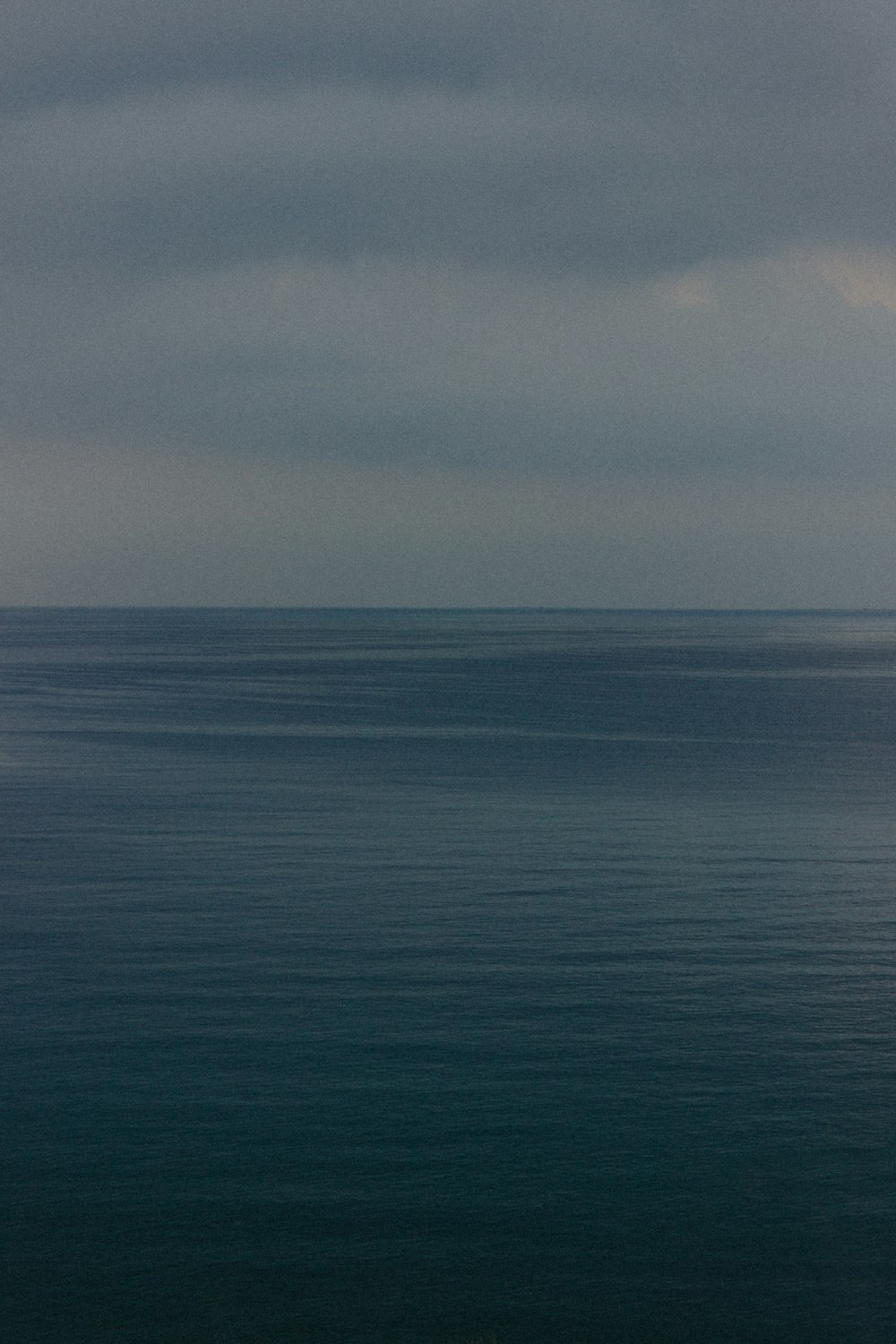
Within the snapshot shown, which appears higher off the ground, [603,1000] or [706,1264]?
[603,1000]

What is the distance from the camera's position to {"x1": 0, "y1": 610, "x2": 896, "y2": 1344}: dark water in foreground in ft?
72.2

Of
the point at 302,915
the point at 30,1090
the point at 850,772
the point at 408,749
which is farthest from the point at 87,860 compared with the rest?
the point at 850,772

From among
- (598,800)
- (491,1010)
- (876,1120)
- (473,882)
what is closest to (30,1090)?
(491,1010)

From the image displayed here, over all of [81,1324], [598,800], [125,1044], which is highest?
[598,800]

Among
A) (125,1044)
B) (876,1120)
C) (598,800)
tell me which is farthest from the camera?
(598,800)

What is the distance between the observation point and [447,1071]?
30.0 m

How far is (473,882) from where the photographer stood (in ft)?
156

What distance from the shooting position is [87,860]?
51750 millimetres

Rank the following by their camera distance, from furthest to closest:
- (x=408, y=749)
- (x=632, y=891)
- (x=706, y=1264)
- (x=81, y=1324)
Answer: (x=408, y=749), (x=632, y=891), (x=706, y=1264), (x=81, y=1324)

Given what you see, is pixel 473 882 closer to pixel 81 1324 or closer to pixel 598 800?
pixel 598 800

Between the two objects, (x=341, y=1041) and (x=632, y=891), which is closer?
(x=341, y=1041)

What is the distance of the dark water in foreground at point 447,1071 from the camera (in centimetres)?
2202

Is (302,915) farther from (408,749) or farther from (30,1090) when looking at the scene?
(408,749)

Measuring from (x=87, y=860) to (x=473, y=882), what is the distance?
575 inches
